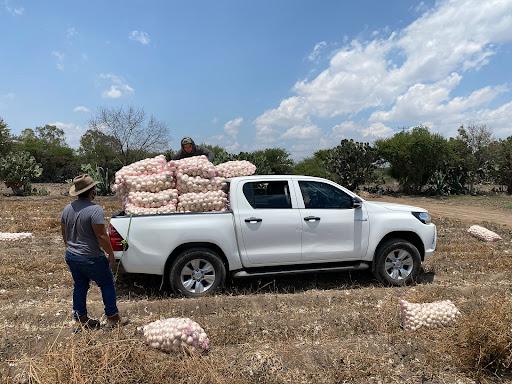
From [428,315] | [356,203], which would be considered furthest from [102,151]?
[428,315]

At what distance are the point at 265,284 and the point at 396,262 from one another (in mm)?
2064

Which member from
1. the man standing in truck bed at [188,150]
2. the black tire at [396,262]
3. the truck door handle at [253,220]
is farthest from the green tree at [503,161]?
the truck door handle at [253,220]

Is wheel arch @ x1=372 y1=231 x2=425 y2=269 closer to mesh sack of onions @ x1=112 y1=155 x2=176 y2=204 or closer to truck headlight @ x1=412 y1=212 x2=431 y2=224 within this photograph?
truck headlight @ x1=412 y1=212 x2=431 y2=224

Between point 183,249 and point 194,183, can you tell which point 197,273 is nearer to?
point 183,249

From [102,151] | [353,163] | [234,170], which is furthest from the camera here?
[102,151]

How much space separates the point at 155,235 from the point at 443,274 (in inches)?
190

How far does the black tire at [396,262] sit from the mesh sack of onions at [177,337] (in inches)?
121

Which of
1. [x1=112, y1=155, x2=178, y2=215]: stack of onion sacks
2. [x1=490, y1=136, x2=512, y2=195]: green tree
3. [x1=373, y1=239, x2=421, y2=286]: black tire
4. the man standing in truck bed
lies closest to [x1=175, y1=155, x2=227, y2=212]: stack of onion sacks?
[x1=112, y1=155, x2=178, y2=215]: stack of onion sacks

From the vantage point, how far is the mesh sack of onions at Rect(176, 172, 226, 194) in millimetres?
5406

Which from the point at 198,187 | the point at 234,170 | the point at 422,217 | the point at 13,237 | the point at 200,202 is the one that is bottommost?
the point at 13,237

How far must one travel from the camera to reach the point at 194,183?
5.41m

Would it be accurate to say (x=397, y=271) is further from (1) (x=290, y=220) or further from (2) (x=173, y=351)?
(2) (x=173, y=351)

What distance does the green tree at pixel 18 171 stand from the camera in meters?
19.7

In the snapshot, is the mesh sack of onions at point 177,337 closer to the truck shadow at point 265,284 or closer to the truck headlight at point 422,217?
the truck shadow at point 265,284
